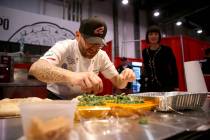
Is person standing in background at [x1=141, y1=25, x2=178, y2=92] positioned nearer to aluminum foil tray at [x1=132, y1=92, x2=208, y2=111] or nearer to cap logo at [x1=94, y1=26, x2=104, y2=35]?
cap logo at [x1=94, y1=26, x2=104, y2=35]

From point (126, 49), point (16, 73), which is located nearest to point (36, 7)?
point (16, 73)

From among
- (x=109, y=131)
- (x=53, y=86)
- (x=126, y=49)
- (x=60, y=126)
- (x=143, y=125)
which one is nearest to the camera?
(x=60, y=126)

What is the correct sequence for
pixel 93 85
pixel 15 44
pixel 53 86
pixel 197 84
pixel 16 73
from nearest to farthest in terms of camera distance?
1. pixel 93 85
2. pixel 197 84
3. pixel 53 86
4. pixel 16 73
5. pixel 15 44

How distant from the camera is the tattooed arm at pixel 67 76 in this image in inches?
43.7

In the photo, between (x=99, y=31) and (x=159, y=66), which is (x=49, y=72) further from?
(x=159, y=66)

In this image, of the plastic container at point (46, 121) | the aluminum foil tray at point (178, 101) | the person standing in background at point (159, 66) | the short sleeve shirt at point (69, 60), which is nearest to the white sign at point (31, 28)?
the person standing in background at point (159, 66)

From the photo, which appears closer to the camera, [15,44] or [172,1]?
[15,44]

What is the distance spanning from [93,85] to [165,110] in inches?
15.7

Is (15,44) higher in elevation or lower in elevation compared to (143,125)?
higher

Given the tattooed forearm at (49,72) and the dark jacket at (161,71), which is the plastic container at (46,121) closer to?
the tattooed forearm at (49,72)

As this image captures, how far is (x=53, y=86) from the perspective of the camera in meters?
1.66

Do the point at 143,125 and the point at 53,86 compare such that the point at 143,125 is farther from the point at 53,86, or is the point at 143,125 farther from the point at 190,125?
the point at 53,86

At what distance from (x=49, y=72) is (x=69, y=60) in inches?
14.1

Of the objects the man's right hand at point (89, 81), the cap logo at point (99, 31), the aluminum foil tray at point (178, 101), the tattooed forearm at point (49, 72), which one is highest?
the cap logo at point (99, 31)
